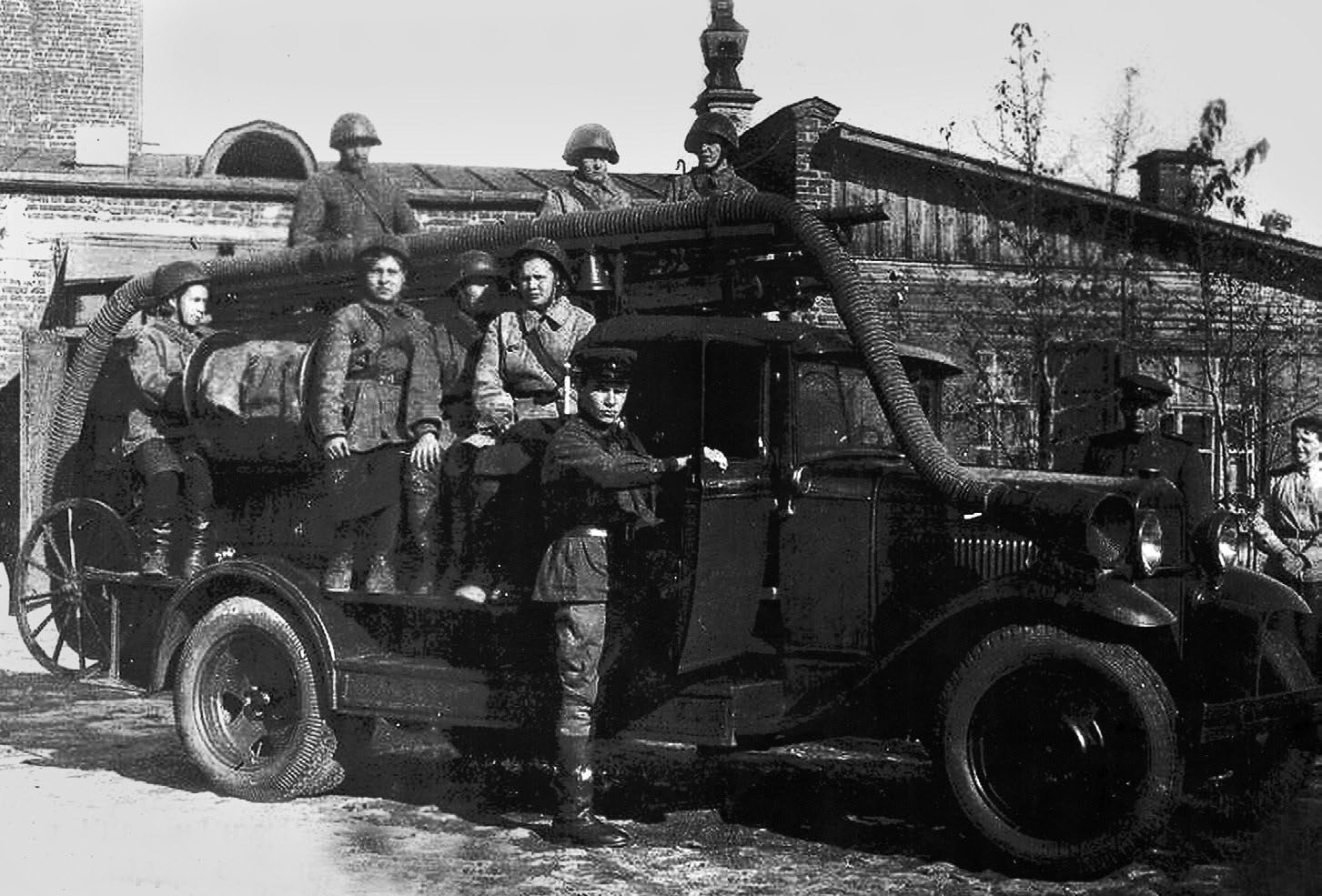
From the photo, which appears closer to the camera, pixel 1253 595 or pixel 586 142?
pixel 1253 595

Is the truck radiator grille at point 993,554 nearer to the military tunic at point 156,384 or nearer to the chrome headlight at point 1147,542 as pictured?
the chrome headlight at point 1147,542

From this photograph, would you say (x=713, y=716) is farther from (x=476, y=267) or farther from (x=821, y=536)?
(x=476, y=267)

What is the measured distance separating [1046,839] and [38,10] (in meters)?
22.6

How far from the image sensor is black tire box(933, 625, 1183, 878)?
564 cm

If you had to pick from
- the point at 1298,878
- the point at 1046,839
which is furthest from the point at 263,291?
the point at 1298,878

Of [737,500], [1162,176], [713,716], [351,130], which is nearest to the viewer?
[713,716]

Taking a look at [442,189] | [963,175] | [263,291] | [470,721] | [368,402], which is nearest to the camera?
[470,721]

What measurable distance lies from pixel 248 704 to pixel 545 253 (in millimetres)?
2324

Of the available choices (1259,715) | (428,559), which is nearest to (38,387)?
(428,559)

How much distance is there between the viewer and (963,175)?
16.6 meters

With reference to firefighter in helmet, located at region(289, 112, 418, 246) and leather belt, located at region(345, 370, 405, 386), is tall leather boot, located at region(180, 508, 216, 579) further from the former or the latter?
firefighter in helmet, located at region(289, 112, 418, 246)

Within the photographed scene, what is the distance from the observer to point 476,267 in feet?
25.0

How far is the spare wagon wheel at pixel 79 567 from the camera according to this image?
8422mm

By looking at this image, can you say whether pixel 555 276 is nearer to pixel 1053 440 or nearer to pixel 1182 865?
pixel 1182 865
